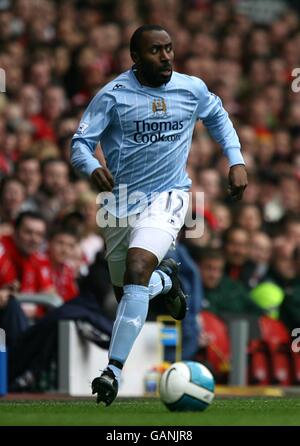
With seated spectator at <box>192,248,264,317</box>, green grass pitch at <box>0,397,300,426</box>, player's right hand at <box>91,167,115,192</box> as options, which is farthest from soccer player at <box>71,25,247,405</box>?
seated spectator at <box>192,248,264,317</box>

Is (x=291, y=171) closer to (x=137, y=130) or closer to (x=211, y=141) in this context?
(x=211, y=141)

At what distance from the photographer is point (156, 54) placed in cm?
948

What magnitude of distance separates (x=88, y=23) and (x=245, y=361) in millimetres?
6694

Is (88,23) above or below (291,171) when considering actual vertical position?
above

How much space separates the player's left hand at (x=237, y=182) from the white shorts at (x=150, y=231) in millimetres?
374

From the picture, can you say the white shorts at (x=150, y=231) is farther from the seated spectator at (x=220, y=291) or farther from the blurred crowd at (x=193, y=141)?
the seated spectator at (x=220, y=291)

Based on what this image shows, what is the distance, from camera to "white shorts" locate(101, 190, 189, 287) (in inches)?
364

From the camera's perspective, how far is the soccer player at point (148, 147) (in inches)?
371

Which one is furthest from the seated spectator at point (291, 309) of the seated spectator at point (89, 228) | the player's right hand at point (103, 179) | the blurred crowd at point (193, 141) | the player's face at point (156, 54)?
the player's right hand at point (103, 179)

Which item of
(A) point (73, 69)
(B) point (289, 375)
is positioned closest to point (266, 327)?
(B) point (289, 375)

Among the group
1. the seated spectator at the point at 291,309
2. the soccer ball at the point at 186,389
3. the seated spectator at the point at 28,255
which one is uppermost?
the seated spectator at the point at 28,255

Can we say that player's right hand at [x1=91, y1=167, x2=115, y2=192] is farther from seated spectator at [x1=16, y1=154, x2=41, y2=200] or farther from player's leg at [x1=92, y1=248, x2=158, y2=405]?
seated spectator at [x1=16, y1=154, x2=41, y2=200]

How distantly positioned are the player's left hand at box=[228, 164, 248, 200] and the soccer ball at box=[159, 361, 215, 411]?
3.87ft
